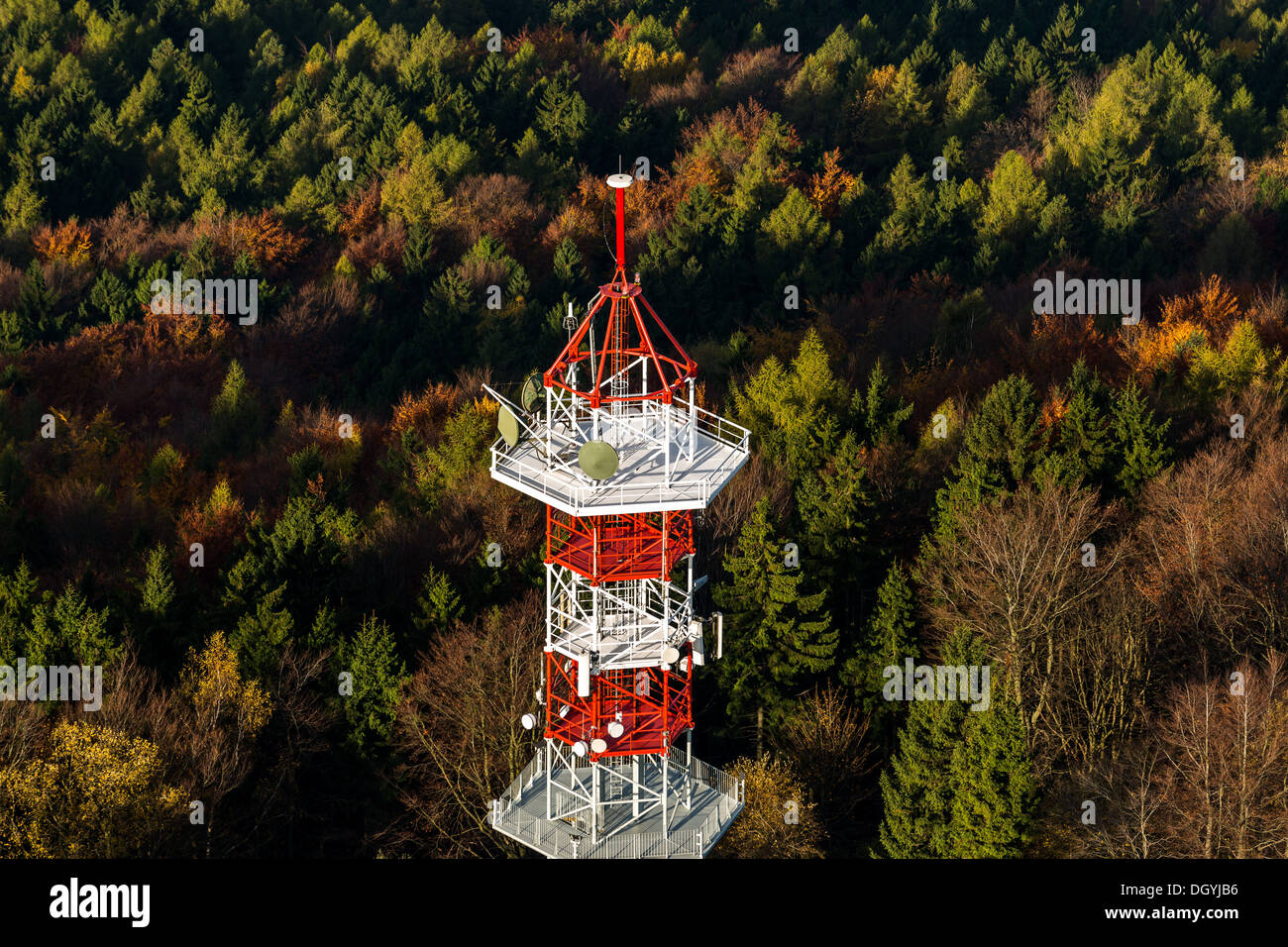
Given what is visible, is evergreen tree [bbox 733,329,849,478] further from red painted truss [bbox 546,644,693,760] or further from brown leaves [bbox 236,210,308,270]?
brown leaves [bbox 236,210,308,270]

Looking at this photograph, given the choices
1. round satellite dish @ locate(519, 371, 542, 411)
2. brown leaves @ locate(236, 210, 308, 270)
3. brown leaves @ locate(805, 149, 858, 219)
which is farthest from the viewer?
brown leaves @ locate(805, 149, 858, 219)

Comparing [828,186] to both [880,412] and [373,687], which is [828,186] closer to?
[880,412]

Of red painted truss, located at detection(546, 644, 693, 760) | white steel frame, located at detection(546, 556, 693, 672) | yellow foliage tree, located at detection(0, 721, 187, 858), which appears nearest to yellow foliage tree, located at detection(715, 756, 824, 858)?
red painted truss, located at detection(546, 644, 693, 760)

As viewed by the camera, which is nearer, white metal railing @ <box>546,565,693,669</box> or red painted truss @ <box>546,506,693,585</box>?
red painted truss @ <box>546,506,693,585</box>

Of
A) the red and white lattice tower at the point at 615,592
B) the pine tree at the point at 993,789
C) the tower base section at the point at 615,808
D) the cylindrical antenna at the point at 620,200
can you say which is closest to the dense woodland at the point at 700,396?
the pine tree at the point at 993,789
